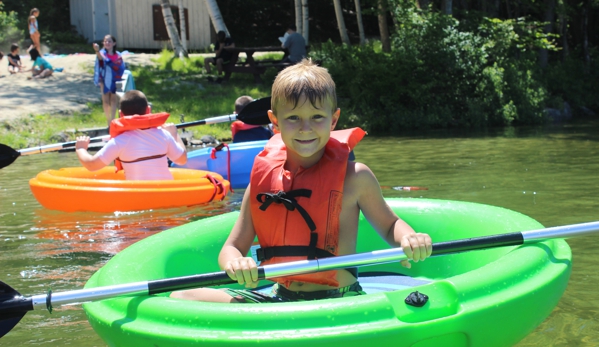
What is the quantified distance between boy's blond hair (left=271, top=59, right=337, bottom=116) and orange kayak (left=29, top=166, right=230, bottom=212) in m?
2.75

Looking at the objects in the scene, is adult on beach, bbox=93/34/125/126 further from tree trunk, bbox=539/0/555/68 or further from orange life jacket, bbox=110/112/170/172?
tree trunk, bbox=539/0/555/68

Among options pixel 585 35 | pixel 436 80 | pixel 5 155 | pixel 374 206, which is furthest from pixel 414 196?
pixel 585 35

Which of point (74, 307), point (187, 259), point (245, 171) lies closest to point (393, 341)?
point (187, 259)

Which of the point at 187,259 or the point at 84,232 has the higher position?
the point at 187,259

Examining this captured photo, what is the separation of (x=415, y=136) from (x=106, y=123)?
459 centimetres

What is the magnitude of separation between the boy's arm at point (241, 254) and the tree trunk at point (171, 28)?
39.6 ft

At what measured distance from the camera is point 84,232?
4625 mm

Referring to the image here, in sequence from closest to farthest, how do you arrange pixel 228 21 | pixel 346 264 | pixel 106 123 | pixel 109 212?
pixel 346 264 < pixel 109 212 < pixel 106 123 < pixel 228 21

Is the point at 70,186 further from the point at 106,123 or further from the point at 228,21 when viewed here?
the point at 228,21

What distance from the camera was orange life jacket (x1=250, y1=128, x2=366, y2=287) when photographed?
243 cm

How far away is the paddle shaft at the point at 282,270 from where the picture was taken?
2.11 m

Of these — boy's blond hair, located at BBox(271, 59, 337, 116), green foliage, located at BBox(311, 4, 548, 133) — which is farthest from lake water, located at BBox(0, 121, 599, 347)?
green foliage, located at BBox(311, 4, 548, 133)

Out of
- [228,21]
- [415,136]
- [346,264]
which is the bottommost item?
[415,136]

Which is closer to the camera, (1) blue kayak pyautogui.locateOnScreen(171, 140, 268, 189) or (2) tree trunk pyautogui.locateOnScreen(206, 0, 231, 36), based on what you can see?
(1) blue kayak pyautogui.locateOnScreen(171, 140, 268, 189)
